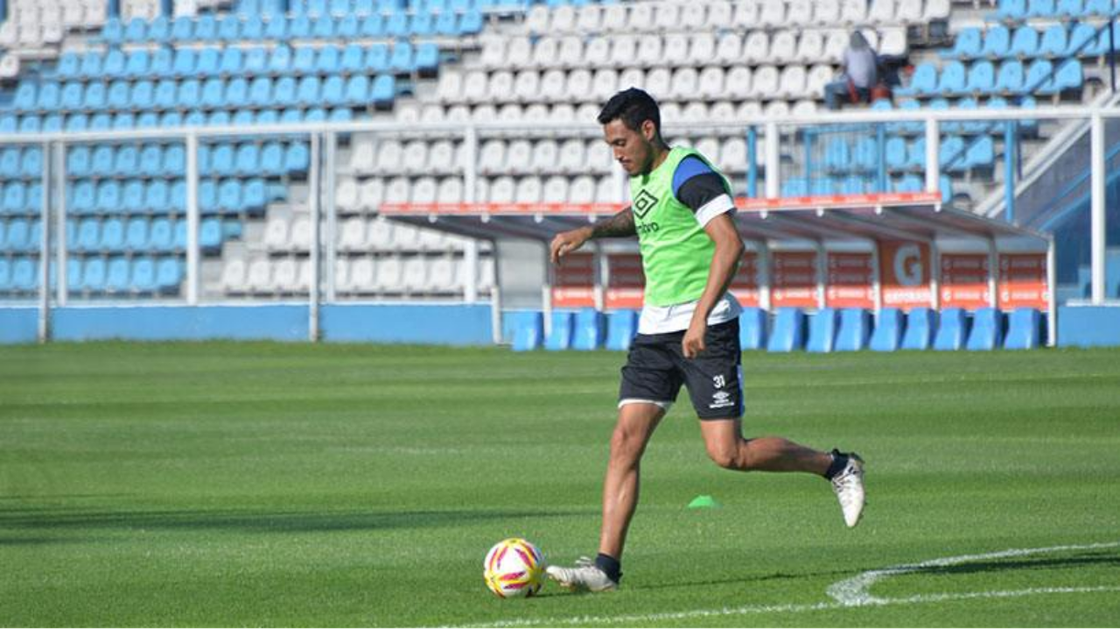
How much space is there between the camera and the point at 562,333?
109ft

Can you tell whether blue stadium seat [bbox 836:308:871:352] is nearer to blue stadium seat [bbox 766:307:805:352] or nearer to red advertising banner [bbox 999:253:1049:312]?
blue stadium seat [bbox 766:307:805:352]

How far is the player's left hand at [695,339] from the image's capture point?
8.69 meters

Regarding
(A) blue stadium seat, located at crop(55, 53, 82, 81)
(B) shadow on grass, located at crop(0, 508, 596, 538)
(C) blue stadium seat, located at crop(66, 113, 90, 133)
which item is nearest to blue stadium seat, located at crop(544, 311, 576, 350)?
(C) blue stadium seat, located at crop(66, 113, 90, 133)

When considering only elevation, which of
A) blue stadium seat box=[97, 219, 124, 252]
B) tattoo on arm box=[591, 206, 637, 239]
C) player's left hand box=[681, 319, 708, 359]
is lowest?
player's left hand box=[681, 319, 708, 359]

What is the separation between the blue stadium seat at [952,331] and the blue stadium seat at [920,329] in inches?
5.9

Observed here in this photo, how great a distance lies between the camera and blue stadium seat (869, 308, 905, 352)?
30656mm

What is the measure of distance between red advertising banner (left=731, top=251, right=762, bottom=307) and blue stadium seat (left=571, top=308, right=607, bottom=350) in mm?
Result: 2046

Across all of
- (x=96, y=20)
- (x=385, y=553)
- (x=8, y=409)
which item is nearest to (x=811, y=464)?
(x=385, y=553)

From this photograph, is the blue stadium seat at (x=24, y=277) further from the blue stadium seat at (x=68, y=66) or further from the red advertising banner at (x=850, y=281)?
the red advertising banner at (x=850, y=281)

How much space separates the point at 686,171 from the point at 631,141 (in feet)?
0.84

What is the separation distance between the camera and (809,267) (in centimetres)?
3256

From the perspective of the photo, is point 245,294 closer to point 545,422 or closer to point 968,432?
point 545,422

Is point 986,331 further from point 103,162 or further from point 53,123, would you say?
point 53,123

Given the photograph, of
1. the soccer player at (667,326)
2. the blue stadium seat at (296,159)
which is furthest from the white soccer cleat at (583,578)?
the blue stadium seat at (296,159)
